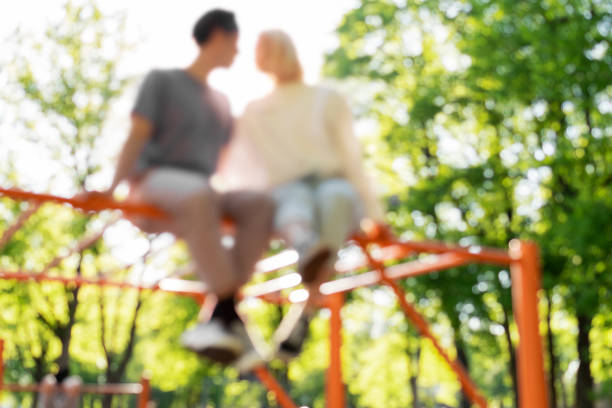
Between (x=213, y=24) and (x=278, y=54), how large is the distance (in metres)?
0.23

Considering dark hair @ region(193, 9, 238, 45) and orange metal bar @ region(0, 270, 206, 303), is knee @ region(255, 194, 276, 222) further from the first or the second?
orange metal bar @ region(0, 270, 206, 303)

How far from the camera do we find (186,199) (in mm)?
2064

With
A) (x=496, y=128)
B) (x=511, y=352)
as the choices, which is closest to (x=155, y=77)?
(x=496, y=128)

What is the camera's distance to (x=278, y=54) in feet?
7.66

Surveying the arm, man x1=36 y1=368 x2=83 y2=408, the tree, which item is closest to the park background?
the tree

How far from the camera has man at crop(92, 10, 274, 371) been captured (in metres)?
2.06

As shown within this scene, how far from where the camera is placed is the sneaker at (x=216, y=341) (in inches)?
77.4

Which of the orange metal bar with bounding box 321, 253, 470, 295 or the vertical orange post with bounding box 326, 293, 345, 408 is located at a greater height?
the orange metal bar with bounding box 321, 253, 470, 295

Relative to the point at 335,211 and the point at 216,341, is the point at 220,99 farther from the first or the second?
the point at 216,341

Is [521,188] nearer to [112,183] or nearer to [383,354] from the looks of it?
[383,354]

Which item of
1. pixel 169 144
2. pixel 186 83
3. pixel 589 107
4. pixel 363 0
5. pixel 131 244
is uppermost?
pixel 363 0

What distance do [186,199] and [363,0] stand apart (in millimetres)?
13940

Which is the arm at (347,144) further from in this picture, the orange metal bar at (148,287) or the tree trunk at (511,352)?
the tree trunk at (511,352)

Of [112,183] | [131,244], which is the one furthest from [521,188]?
[112,183]
